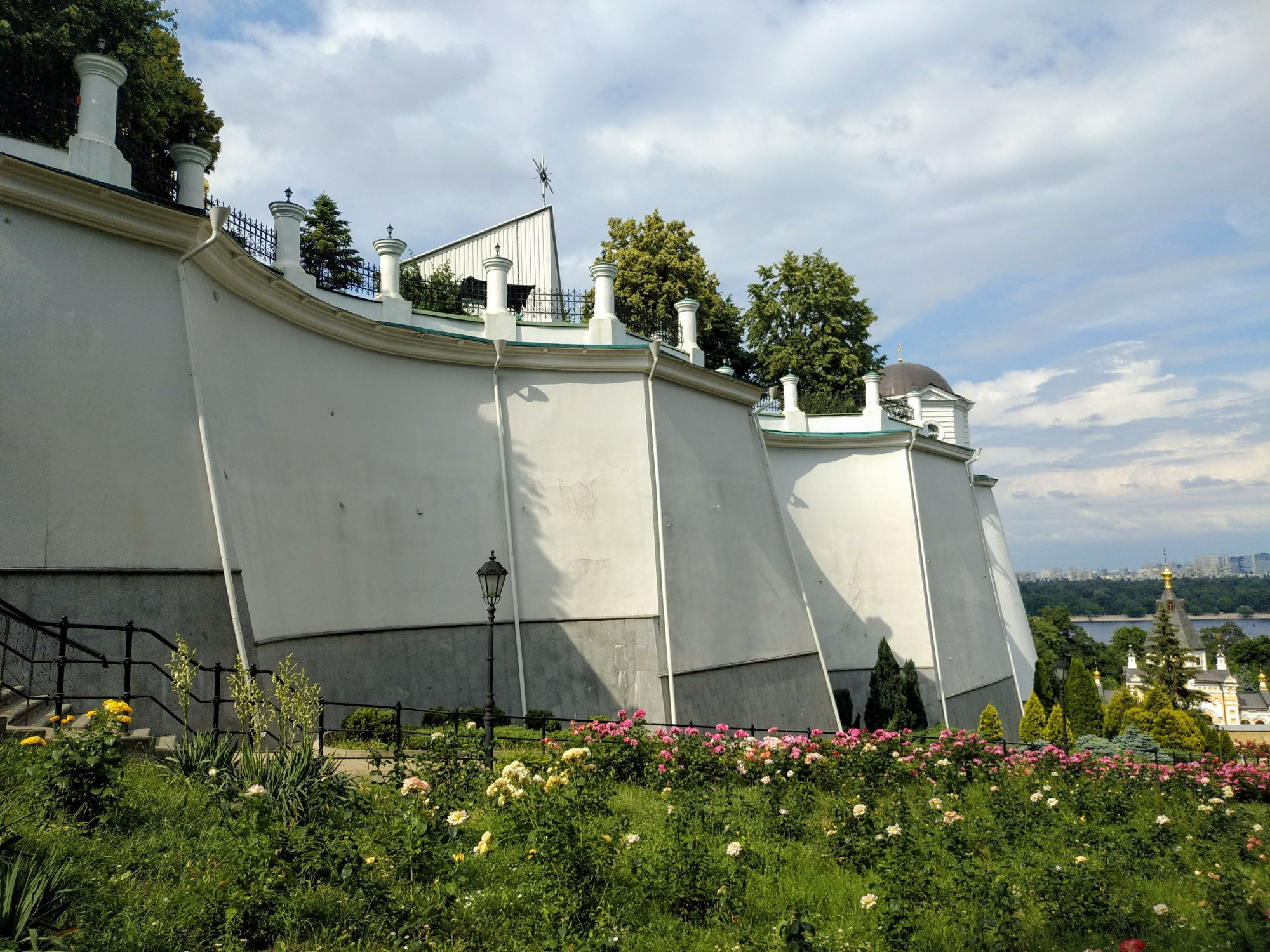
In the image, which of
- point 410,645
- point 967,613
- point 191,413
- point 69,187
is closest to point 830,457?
point 967,613

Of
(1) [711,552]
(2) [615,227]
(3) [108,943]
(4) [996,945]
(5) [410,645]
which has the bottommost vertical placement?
(4) [996,945]

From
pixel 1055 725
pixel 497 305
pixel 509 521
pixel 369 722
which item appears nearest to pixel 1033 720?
pixel 1055 725

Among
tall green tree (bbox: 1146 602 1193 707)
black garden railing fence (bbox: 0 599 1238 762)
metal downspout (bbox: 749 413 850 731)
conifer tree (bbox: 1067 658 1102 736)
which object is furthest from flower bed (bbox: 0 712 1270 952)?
tall green tree (bbox: 1146 602 1193 707)

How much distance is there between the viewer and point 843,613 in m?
25.4

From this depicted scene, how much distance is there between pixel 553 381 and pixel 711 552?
4.95 metres

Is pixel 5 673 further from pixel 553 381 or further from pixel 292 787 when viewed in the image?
pixel 553 381

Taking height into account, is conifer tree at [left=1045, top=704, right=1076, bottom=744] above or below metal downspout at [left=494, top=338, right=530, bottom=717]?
below

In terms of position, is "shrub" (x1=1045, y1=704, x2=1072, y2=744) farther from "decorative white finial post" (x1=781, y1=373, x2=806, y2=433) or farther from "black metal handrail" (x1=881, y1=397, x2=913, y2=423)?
"decorative white finial post" (x1=781, y1=373, x2=806, y2=433)

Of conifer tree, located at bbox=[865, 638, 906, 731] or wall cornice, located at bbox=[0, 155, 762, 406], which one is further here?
conifer tree, located at bbox=[865, 638, 906, 731]

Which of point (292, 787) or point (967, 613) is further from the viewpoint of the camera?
point (967, 613)

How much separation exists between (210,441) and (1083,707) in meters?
24.8

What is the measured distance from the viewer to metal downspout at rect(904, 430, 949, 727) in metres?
25.1

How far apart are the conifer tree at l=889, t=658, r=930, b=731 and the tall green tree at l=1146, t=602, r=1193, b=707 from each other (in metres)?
23.7

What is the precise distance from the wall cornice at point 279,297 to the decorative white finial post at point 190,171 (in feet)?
6.39
